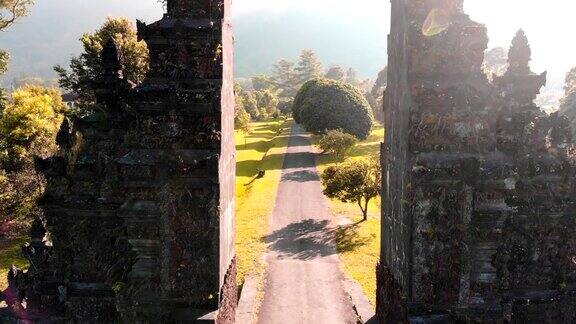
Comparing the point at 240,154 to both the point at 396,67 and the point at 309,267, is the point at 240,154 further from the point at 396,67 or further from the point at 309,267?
the point at 396,67

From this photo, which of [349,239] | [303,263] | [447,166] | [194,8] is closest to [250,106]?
[349,239]

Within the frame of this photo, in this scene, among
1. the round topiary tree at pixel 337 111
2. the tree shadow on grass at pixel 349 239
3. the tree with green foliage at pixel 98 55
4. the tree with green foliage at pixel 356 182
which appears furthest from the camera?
the round topiary tree at pixel 337 111

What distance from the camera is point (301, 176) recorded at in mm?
37188

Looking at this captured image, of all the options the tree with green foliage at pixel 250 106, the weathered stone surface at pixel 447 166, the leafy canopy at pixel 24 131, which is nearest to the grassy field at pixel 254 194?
the weathered stone surface at pixel 447 166

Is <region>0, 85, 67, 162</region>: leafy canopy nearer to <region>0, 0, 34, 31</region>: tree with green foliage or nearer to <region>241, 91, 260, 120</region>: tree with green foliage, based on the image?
<region>0, 0, 34, 31</region>: tree with green foliage

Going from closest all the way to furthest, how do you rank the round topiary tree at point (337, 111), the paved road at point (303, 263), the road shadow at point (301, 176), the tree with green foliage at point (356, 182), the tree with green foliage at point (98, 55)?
the paved road at point (303, 263), the tree with green foliage at point (356, 182), the tree with green foliage at point (98, 55), the road shadow at point (301, 176), the round topiary tree at point (337, 111)

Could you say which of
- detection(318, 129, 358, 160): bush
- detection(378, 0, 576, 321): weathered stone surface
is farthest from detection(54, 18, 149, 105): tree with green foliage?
detection(378, 0, 576, 321): weathered stone surface

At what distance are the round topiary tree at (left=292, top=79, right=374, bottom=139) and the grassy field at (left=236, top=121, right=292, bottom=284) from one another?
5620 millimetres

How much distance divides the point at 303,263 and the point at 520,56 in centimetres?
1156

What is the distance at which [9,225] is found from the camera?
75.2 feet

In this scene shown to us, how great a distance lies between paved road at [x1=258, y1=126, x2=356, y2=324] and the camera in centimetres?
1276

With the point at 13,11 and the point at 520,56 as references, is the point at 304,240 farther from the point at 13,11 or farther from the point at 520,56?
the point at 13,11

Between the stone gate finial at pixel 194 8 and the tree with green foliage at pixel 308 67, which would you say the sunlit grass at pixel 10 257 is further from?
the tree with green foliage at pixel 308 67

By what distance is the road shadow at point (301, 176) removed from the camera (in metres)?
36.1
